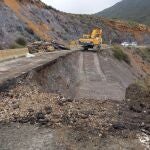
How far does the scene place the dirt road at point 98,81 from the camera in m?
32.0

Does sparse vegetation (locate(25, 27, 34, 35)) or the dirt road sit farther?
sparse vegetation (locate(25, 27, 34, 35))

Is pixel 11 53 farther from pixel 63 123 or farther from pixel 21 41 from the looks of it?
pixel 63 123

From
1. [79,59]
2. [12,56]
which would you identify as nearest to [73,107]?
[12,56]

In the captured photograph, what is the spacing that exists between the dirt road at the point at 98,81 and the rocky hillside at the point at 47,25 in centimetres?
1029

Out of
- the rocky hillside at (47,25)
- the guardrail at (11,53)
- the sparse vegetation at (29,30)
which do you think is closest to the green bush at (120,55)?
the rocky hillside at (47,25)

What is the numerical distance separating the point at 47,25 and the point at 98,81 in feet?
152

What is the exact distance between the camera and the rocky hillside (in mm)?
65250

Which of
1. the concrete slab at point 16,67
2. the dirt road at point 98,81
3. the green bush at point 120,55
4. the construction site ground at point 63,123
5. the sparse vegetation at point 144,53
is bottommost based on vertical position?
the sparse vegetation at point 144,53

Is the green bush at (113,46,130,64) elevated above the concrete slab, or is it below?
below

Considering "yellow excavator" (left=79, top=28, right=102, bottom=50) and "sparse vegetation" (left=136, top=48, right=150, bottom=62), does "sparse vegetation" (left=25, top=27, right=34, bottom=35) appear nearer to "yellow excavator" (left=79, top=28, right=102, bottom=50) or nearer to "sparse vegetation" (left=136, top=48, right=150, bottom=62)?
"yellow excavator" (left=79, top=28, right=102, bottom=50)

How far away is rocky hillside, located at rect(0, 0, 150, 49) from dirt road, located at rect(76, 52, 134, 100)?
10295 millimetres

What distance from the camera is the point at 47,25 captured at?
84.1 m

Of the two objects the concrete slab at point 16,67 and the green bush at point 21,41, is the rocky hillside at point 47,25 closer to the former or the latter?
the green bush at point 21,41

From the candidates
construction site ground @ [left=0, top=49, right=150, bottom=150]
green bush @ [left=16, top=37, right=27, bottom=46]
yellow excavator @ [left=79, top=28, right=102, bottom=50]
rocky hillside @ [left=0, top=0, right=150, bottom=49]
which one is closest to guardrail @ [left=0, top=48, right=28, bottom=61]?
rocky hillside @ [left=0, top=0, right=150, bottom=49]
